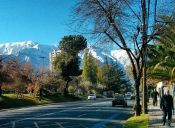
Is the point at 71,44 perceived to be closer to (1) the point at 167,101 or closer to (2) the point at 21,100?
(2) the point at 21,100

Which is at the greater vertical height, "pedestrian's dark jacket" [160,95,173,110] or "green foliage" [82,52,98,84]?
"green foliage" [82,52,98,84]

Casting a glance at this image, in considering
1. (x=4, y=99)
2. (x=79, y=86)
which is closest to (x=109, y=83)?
(x=79, y=86)

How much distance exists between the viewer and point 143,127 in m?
24.7

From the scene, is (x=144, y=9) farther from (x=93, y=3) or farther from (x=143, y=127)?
(x=143, y=127)

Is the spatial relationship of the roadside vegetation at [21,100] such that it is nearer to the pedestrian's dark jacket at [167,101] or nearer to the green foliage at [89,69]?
the pedestrian's dark jacket at [167,101]

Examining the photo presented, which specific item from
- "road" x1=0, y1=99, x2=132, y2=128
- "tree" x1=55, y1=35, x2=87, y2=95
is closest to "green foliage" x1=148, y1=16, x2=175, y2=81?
"road" x1=0, y1=99, x2=132, y2=128

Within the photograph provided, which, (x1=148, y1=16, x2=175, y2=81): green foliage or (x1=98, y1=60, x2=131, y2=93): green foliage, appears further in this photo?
(x1=98, y1=60, x2=131, y2=93): green foliage

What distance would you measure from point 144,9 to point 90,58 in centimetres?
11727

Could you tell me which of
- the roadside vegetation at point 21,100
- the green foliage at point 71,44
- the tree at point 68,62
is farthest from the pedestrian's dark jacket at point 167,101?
the tree at point 68,62

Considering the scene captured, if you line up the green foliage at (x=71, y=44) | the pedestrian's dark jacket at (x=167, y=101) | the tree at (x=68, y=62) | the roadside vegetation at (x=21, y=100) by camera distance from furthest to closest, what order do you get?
the tree at (x=68, y=62)
the green foliage at (x=71, y=44)
the roadside vegetation at (x=21, y=100)
the pedestrian's dark jacket at (x=167, y=101)

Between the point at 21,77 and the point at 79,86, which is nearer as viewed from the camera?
the point at 21,77

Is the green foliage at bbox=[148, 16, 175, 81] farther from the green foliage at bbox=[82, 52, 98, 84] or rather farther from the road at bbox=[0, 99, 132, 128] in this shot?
the green foliage at bbox=[82, 52, 98, 84]

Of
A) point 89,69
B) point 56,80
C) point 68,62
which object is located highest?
point 89,69

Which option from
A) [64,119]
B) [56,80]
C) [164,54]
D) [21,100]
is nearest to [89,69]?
[56,80]
